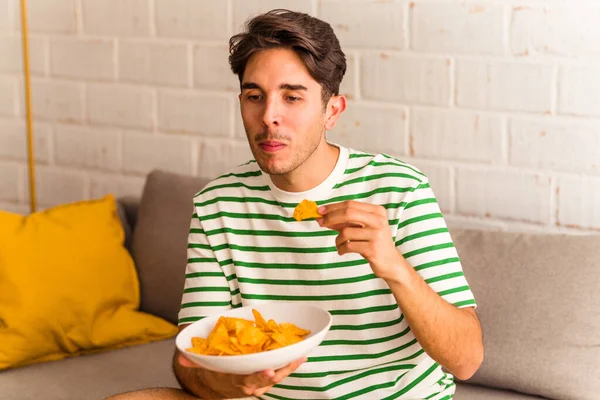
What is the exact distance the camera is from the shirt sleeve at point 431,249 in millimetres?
1705

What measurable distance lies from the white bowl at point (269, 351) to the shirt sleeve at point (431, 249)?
0.23m

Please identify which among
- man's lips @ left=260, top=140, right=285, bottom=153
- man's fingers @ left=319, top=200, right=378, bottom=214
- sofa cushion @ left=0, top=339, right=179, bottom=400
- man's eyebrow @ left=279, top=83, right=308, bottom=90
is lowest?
sofa cushion @ left=0, top=339, right=179, bottom=400

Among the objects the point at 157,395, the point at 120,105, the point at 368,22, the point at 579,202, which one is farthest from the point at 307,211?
the point at 120,105

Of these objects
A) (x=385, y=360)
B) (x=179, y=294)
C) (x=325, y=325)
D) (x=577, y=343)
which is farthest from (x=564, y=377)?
(x=179, y=294)

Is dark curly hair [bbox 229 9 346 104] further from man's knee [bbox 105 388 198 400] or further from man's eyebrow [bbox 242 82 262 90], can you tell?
man's knee [bbox 105 388 198 400]

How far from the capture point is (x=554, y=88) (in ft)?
7.28

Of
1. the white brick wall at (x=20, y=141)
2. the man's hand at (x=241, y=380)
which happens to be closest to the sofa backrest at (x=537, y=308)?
the man's hand at (x=241, y=380)

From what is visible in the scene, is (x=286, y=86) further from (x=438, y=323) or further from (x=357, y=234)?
(x=438, y=323)

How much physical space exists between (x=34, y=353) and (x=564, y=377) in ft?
4.18

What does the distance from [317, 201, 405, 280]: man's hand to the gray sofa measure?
1.99 ft

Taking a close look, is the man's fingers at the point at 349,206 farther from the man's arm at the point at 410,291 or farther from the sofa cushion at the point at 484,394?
the sofa cushion at the point at 484,394

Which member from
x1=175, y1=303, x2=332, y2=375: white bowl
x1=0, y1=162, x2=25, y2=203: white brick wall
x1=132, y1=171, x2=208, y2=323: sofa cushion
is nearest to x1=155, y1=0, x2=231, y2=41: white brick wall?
x1=132, y1=171, x2=208, y2=323: sofa cushion

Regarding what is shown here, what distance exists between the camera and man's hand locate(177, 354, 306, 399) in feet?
4.88

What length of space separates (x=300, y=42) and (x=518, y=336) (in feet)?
2.52
